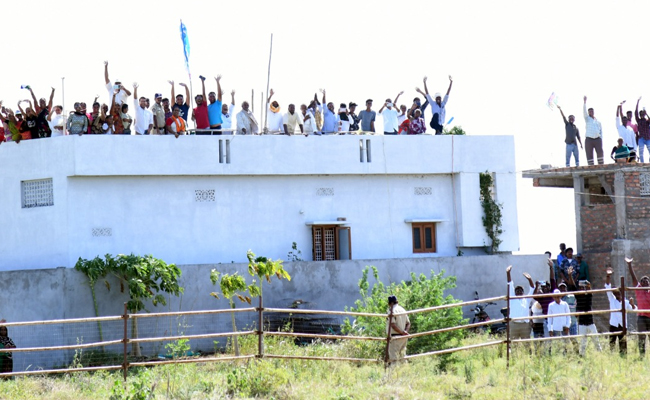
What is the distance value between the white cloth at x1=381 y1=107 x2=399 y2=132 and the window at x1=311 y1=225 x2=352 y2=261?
2483mm

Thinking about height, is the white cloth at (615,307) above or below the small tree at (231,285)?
below

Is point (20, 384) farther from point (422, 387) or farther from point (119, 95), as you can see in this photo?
point (119, 95)

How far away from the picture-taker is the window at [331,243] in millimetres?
22438

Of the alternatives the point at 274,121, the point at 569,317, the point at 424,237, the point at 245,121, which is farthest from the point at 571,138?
the point at 569,317

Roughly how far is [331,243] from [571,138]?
6.39m

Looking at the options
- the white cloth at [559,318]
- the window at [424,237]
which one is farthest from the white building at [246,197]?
the white cloth at [559,318]

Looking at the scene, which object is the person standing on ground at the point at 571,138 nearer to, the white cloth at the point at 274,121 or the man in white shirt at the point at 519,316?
the white cloth at the point at 274,121

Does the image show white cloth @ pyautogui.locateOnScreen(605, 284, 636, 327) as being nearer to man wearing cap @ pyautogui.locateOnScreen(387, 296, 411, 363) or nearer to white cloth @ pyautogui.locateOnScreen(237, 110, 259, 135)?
man wearing cap @ pyautogui.locateOnScreen(387, 296, 411, 363)

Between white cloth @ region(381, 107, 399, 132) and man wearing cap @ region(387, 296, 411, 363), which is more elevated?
white cloth @ region(381, 107, 399, 132)

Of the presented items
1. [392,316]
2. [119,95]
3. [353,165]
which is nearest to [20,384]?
[392,316]

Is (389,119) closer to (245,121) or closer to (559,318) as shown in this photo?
(245,121)

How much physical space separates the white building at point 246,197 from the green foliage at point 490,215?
0.14 meters

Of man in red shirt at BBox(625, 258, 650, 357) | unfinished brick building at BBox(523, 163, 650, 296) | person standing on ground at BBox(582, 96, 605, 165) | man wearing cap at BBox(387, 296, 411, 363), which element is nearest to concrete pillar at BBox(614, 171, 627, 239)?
unfinished brick building at BBox(523, 163, 650, 296)

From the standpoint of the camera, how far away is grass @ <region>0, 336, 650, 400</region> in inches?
531
